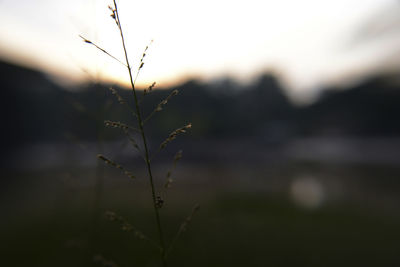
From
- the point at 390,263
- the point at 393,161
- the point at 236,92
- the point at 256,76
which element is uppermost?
the point at 256,76

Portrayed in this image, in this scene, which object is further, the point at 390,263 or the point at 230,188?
the point at 230,188

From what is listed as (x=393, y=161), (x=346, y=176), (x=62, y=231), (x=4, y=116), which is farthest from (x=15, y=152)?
(x=393, y=161)

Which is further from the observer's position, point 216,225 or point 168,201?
point 168,201

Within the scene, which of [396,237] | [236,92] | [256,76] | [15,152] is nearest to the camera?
[396,237]

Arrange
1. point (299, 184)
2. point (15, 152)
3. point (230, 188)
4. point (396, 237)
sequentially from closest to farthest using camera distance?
point (396, 237)
point (230, 188)
point (299, 184)
point (15, 152)

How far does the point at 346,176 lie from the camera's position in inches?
678

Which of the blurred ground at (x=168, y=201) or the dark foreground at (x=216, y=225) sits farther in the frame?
the dark foreground at (x=216, y=225)

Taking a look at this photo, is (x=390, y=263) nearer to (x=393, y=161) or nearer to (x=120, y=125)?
(x=120, y=125)

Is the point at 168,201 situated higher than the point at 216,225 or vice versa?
the point at 216,225

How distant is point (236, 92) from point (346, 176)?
38.3 m

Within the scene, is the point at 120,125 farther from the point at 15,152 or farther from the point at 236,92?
the point at 236,92

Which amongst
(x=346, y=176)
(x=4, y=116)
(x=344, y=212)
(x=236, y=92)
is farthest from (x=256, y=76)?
(x=344, y=212)

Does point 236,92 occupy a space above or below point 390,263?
above

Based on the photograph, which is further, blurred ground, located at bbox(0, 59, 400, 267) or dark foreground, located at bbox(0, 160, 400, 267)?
dark foreground, located at bbox(0, 160, 400, 267)
